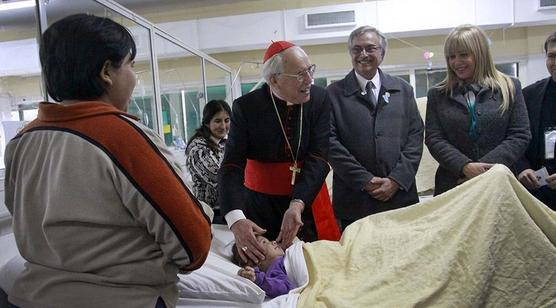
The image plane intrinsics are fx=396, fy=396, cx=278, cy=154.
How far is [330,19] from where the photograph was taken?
14.0 ft

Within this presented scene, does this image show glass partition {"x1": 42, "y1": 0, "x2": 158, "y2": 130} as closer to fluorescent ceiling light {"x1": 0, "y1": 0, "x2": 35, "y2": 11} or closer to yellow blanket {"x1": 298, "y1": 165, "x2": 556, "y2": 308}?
fluorescent ceiling light {"x1": 0, "y1": 0, "x2": 35, "y2": 11}

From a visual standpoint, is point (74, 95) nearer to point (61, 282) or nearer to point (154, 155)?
point (154, 155)

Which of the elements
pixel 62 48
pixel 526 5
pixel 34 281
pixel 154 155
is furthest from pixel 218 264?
pixel 526 5

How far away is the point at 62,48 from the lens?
0.74 meters

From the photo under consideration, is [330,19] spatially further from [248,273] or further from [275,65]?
Result: [248,273]

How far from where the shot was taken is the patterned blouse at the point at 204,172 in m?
2.63

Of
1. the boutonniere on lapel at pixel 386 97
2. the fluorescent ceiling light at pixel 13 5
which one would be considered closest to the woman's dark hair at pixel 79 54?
the boutonniere on lapel at pixel 386 97

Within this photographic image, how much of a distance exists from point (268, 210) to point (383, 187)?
1.70 feet

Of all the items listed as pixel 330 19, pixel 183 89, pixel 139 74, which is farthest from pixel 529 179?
pixel 183 89

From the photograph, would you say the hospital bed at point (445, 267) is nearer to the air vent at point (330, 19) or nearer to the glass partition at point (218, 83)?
the air vent at point (330, 19)

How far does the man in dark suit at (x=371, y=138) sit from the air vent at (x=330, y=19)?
259 centimetres

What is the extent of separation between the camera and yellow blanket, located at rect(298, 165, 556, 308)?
1261mm

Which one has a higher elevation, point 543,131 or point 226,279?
point 543,131

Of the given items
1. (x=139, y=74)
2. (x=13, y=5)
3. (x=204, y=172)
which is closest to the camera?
(x=13, y=5)
